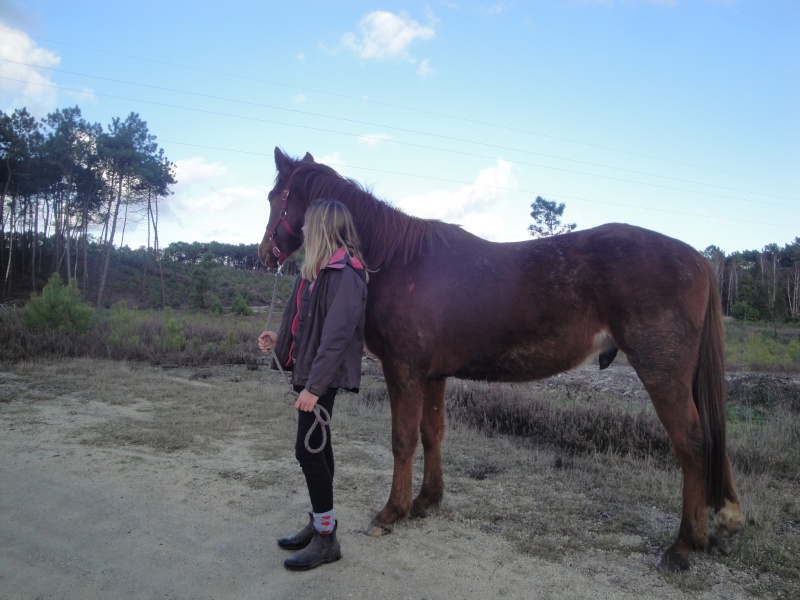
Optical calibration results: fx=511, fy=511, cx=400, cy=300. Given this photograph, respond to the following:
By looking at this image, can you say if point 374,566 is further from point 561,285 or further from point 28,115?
point 28,115

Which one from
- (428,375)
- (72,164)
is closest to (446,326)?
(428,375)

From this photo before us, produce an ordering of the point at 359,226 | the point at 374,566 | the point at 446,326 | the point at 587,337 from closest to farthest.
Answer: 1. the point at 374,566
2. the point at 587,337
3. the point at 446,326
4. the point at 359,226

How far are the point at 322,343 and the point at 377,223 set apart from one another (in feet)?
4.42

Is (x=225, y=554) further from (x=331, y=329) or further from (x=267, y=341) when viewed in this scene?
(x=331, y=329)

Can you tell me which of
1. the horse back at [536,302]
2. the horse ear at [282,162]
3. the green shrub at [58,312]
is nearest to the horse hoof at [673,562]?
the horse back at [536,302]

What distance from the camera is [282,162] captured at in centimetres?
434

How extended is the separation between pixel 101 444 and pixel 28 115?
36.0 meters

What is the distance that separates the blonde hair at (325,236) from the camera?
10.7 ft

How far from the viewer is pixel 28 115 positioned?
3212 cm

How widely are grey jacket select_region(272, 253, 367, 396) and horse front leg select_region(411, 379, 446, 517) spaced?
3.34 ft

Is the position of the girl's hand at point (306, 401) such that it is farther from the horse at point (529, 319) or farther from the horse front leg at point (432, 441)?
the horse front leg at point (432, 441)

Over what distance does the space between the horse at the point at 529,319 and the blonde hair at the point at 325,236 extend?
0.49m

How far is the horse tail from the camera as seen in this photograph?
132 inches

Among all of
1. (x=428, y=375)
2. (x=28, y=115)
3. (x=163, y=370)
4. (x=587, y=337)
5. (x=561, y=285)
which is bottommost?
(x=163, y=370)
